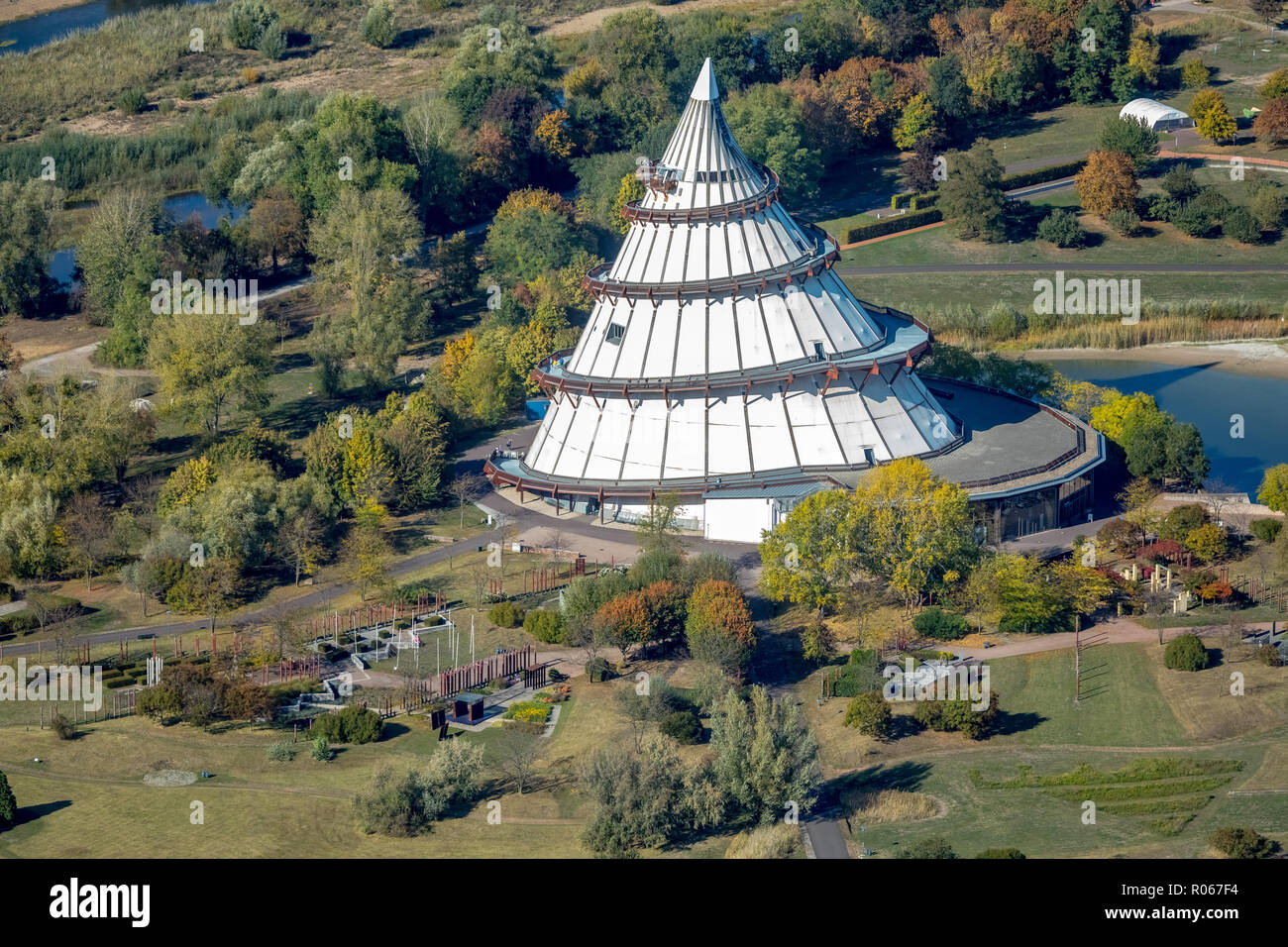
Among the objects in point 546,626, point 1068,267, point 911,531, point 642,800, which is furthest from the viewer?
point 1068,267

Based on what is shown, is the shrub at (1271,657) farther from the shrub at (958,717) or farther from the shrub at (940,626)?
the shrub at (958,717)

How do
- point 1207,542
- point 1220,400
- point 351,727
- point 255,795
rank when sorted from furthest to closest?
1. point 1220,400
2. point 1207,542
3. point 351,727
4. point 255,795

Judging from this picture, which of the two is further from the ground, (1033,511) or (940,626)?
(1033,511)

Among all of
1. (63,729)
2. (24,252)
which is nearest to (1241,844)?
(63,729)

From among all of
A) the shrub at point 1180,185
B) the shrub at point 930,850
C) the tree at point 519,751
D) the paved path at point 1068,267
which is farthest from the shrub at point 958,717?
the shrub at point 1180,185

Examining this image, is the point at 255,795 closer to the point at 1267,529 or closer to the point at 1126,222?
Result: the point at 1267,529
